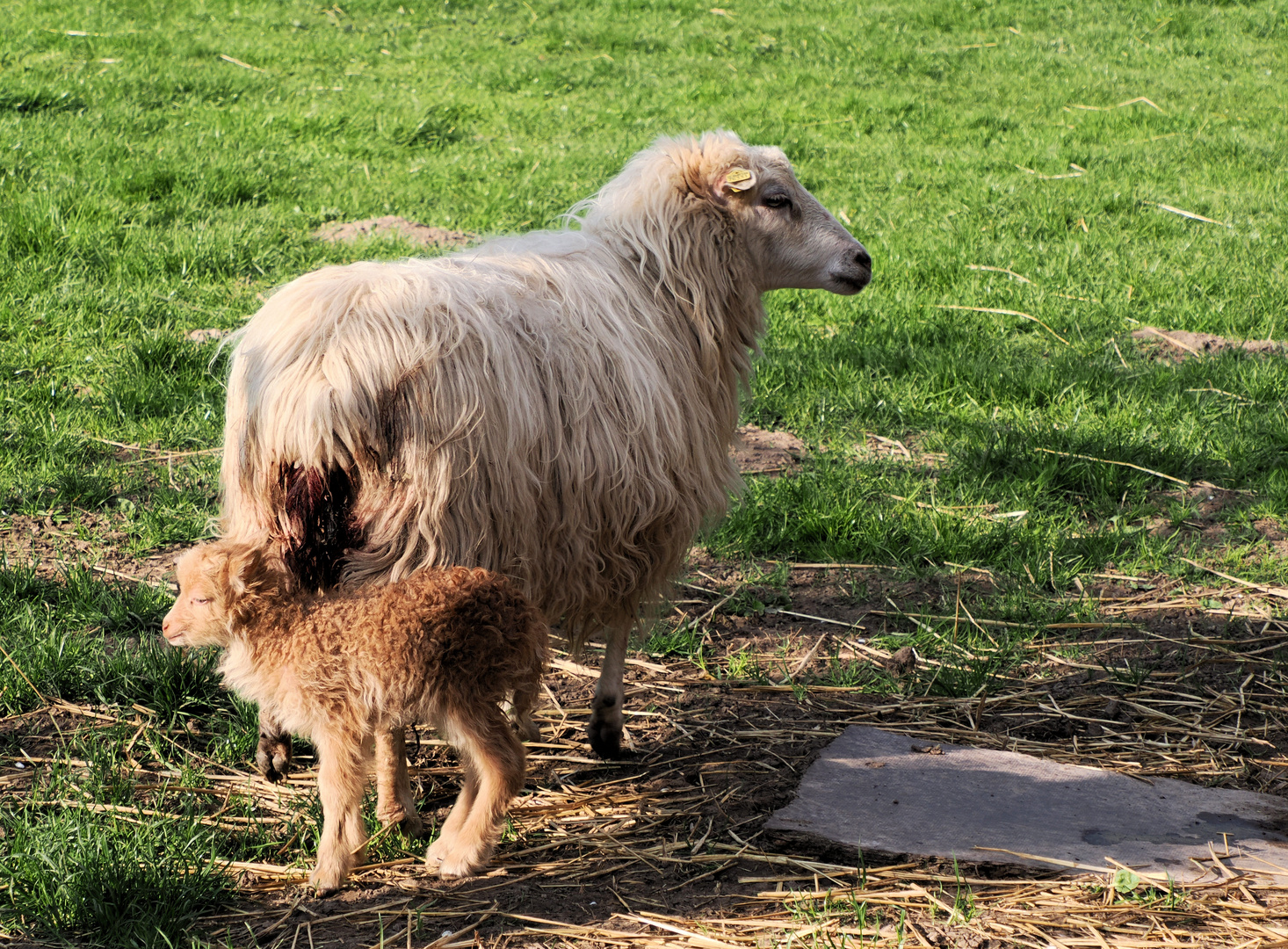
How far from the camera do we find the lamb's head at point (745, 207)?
379 cm

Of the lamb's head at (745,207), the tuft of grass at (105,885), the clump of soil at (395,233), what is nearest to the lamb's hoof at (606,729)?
the tuft of grass at (105,885)

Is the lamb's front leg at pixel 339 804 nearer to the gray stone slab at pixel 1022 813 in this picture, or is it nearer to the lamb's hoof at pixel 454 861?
the lamb's hoof at pixel 454 861

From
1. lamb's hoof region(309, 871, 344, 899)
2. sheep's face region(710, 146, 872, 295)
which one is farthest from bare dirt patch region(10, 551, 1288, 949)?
sheep's face region(710, 146, 872, 295)

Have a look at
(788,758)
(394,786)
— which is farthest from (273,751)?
(788,758)

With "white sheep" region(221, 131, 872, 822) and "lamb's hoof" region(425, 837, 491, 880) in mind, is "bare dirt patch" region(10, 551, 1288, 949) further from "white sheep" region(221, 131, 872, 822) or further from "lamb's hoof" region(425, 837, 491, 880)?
"white sheep" region(221, 131, 872, 822)

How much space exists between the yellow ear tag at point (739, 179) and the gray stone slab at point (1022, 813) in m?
1.76

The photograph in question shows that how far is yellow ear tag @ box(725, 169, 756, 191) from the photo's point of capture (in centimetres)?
376

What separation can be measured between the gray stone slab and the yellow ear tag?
176 centimetres

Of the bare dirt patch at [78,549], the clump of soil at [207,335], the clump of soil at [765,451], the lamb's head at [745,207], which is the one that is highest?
the lamb's head at [745,207]

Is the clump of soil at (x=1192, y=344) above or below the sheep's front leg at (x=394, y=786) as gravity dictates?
above

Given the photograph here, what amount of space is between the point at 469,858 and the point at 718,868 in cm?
63

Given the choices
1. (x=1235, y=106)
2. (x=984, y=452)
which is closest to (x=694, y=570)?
(x=984, y=452)

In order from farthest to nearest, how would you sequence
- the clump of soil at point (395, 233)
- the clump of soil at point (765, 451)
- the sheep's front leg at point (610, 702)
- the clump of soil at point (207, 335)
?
1. the clump of soil at point (395, 233)
2. the clump of soil at point (207, 335)
3. the clump of soil at point (765, 451)
4. the sheep's front leg at point (610, 702)

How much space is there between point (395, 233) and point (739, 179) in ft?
14.9
